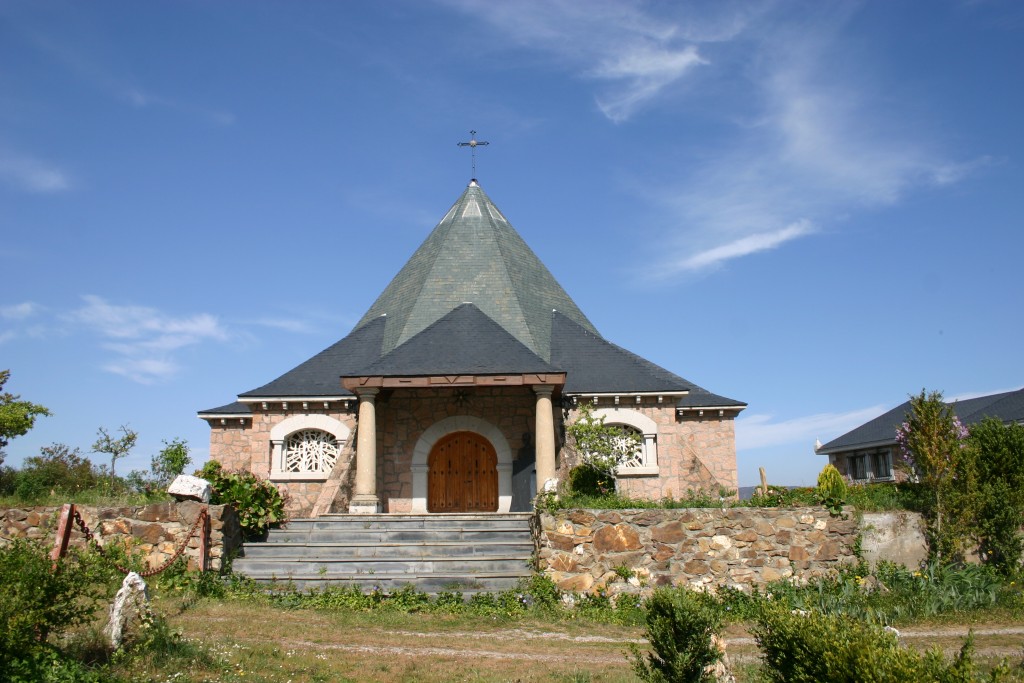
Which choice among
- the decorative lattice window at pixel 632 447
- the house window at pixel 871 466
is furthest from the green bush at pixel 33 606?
the house window at pixel 871 466

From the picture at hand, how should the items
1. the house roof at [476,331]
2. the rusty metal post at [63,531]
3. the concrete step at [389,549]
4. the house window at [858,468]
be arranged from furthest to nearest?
the house window at [858,468]
the house roof at [476,331]
the concrete step at [389,549]
the rusty metal post at [63,531]

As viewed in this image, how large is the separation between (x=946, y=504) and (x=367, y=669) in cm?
804

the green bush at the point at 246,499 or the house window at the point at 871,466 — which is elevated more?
the house window at the point at 871,466

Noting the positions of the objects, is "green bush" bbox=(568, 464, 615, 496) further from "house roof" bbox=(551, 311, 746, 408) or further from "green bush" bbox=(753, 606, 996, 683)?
"green bush" bbox=(753, 606, 996, 683)

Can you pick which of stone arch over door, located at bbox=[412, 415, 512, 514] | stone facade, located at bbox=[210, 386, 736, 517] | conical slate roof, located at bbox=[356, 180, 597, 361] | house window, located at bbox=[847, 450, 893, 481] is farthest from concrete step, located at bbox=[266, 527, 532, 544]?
house window, located at bbox=[847, 450, 893, 481]

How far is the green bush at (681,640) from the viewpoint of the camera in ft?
16.5

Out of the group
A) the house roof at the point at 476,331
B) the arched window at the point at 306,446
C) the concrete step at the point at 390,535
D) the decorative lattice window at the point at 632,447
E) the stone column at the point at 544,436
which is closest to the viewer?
the concrete step at the point at 390,535

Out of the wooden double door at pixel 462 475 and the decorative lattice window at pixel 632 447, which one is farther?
the wooden double door at pixel 462 475

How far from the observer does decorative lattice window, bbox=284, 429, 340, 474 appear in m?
17.1

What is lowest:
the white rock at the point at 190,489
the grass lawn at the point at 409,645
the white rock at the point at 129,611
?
the grass lawn at the point at 409,645

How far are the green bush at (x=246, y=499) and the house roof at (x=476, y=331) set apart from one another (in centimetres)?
321

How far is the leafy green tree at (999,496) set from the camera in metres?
10.2

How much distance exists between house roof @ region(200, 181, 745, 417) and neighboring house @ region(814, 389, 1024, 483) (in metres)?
13.9

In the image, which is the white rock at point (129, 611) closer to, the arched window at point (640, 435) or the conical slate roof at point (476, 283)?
the conical slate roof at point (476, 283)
